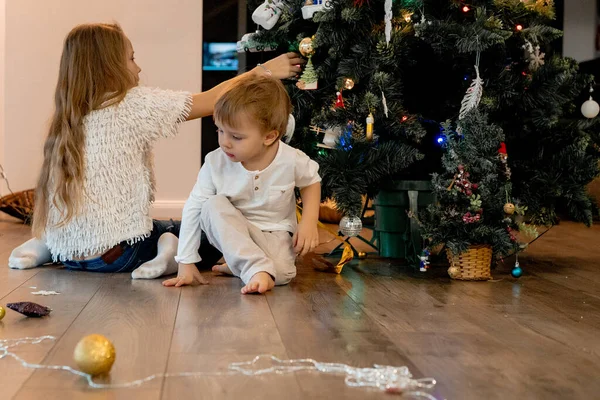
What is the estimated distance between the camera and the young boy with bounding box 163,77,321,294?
71.2 inches

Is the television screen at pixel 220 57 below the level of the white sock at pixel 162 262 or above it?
above

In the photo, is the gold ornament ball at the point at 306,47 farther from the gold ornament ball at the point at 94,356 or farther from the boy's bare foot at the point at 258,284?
the gold ornament ball at the point at 94,356

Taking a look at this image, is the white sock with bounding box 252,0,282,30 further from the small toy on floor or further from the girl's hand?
the small toy on floor

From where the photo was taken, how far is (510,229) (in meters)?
2.06

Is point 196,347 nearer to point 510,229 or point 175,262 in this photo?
point 175,262

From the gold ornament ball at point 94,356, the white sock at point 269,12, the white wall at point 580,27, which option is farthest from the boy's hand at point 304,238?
the white wall at point 580,27

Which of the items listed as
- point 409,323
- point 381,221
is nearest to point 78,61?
point 381,221

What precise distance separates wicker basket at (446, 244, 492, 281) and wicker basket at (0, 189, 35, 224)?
2153 mm

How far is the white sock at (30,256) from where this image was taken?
2.06 metres

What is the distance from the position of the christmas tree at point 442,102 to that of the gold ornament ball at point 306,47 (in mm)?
13

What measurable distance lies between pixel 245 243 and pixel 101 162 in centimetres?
48

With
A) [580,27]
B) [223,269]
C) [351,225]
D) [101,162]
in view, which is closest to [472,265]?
[351,225]

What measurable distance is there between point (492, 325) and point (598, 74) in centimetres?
320

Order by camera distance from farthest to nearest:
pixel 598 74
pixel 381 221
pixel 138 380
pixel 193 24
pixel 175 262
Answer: pixel 598 74, pixel 193 24, pixel 381 221, pixel 175 262, pixel 138 380
